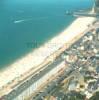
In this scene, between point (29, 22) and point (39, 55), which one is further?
point (29, 22)

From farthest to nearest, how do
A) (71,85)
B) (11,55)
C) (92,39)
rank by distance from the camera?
1. (92,39)
2. (11,55)
3. (71,85)

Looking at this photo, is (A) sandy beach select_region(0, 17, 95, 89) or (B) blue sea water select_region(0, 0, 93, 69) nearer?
(A) sandy beach select_region(0, 17, 95, 89)

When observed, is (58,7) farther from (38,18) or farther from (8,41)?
(8,41)

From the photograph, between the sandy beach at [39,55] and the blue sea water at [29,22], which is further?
the blue sea water at [29,22]

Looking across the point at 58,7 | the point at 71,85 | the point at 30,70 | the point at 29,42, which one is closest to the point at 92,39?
the point at 29,42

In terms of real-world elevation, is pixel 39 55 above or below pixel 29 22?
below
